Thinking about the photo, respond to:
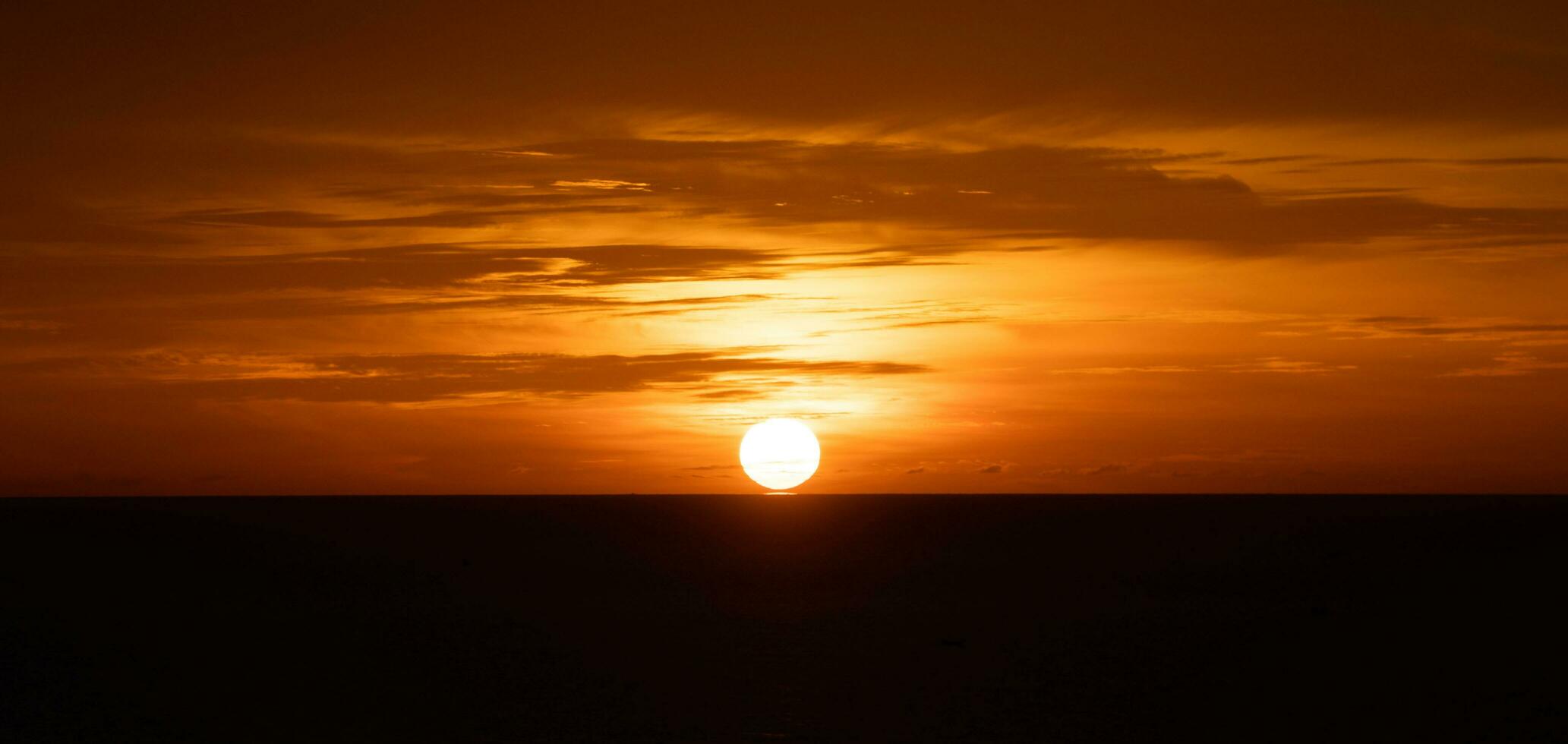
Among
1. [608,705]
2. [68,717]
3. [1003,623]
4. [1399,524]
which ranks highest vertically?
[1399,524]

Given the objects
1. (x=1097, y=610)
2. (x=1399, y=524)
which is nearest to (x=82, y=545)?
(x=1097, y=610)

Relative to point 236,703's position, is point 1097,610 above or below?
above

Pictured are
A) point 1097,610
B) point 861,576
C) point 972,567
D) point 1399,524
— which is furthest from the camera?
point 1399,524

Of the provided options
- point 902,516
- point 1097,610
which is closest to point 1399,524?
point 902,516

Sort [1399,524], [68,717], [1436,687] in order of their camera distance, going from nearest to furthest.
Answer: [68,717] < [1436,687] < [1399,524]

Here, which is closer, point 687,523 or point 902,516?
point 687,523

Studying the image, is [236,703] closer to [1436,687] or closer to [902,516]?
[1436,687]

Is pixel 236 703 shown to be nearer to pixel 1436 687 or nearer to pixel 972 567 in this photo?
pixel 1436 687
